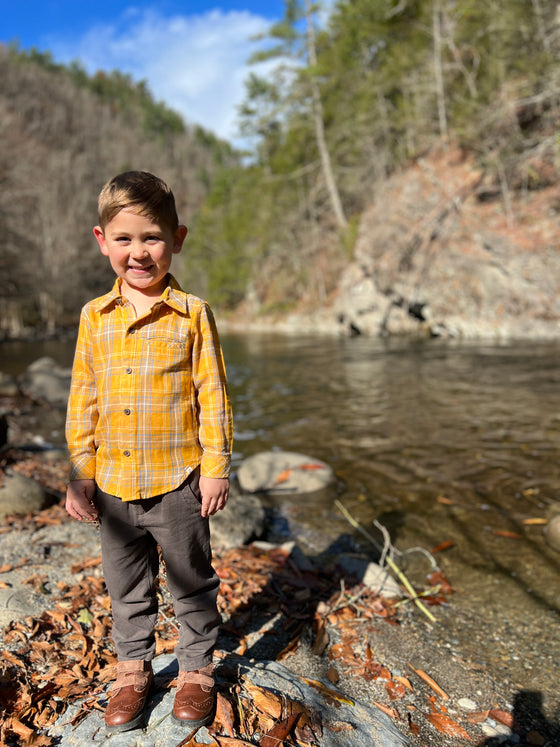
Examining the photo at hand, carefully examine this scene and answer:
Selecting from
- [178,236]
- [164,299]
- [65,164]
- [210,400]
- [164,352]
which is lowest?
[210,400]

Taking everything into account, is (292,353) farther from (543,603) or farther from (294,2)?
(294,2)

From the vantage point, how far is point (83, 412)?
192cm

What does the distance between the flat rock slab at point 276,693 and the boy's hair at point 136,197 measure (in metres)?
1.82

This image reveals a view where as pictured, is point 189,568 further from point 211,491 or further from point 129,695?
point 129,695

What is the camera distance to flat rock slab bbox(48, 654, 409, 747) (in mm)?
1625

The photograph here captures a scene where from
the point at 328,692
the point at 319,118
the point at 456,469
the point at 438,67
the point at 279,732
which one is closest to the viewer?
the point at 279,732

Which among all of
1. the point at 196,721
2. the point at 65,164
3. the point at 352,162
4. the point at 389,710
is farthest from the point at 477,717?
the point at 65,164

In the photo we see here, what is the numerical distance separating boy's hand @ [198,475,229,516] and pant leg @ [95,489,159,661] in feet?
0.79

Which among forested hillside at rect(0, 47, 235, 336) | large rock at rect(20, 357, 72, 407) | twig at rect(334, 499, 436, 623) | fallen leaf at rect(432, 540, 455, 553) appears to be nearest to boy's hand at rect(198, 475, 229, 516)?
twig at rect(334, 499, 436, 623)

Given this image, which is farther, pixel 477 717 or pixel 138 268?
pixel 477 717

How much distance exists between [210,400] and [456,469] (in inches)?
180

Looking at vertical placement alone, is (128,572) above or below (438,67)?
below

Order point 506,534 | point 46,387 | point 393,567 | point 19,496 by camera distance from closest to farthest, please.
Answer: point 393,567
point 19,496
point 506,534
point 46,387

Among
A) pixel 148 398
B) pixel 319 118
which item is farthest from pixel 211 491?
pixel 319 118
